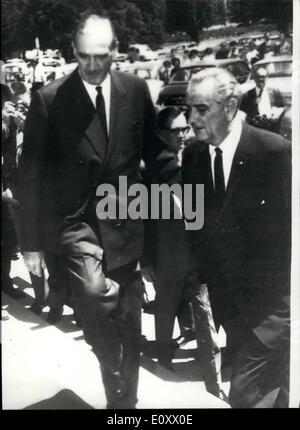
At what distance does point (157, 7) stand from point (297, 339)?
7.67 ft

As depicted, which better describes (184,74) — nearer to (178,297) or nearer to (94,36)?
(94,36)

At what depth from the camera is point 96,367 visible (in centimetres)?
418

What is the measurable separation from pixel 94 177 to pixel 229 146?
2.88 feet

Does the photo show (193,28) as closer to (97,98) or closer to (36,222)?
(97,98)

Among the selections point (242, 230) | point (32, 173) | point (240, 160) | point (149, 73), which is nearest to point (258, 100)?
point (240, 160)

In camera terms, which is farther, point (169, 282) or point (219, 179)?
point (169, 282)

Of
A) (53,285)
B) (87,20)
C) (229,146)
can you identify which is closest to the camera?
(87,20)

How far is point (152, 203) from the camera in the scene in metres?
4.09

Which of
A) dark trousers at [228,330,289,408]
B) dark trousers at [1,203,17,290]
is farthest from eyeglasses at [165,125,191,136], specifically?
dark trousers at [228,330,289,408]

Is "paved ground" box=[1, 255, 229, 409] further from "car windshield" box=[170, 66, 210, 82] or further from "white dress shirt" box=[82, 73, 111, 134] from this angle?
"car windshield" box=[170, 66, 210, 82]

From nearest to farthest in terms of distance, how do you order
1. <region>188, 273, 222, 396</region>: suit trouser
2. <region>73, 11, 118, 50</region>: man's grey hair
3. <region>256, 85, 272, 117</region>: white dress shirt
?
<region>73, 11, 118, 50</region>: man's grey hair, <region>256, 85, 272, 117</region>: white dress shirt, <region>188, 273, 222, 396</region>: suit trouser

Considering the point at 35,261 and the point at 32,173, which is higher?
the point at 32,173

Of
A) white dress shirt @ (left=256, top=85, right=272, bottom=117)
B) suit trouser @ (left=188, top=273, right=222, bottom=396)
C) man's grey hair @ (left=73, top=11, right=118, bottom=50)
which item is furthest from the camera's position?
suit trouser @ (left=188, top=273, right=222, bottom=396)

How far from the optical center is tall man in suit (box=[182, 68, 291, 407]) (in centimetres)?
404
